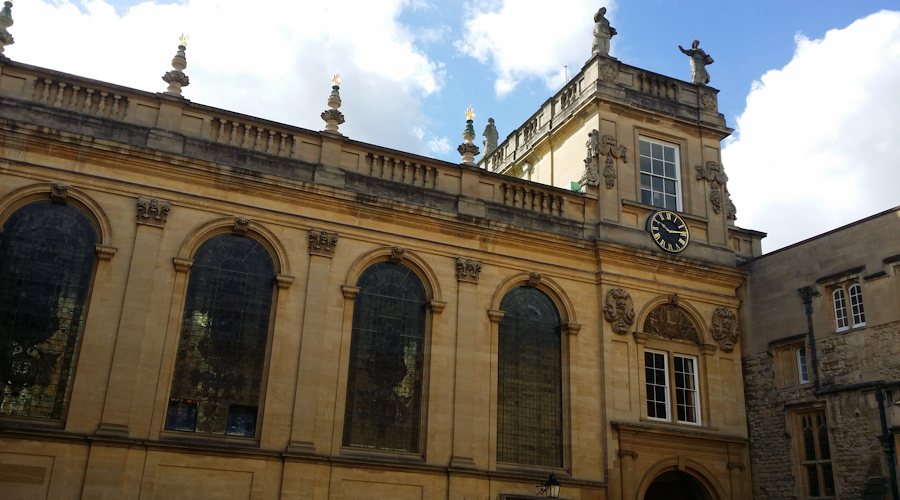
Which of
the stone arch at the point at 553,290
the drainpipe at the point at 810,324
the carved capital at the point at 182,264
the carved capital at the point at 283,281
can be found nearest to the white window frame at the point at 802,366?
the drainpipe at the point at 810,324

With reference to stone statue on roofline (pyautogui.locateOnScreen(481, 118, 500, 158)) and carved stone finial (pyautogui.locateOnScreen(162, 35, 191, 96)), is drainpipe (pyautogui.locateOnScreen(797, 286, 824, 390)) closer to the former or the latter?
stone statue on roofline (pyautogui.locateOnScreen(481, 118, 500, 158))

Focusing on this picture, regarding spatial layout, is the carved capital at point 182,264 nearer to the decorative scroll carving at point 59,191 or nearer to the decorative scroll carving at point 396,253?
the decorative scroll carving at point 59,191

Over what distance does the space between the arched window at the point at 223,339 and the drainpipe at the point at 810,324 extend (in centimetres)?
1279

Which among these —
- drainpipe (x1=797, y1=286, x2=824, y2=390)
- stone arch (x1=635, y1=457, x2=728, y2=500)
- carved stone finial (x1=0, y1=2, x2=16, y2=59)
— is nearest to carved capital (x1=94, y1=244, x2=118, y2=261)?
carved stone finial (x1=0, y1=2, x2=16, y2=59)

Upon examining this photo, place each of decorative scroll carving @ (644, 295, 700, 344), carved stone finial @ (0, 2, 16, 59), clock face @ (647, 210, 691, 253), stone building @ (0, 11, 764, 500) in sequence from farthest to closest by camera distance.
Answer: clock face @ (647, 210, 691, 253), decorative scroll carving @ (644, 295, 700, 344), carved stone finial @ (0, 2, 16, 59), stone building @ (0, 11, 764, 500)

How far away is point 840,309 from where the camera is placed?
19.8 meters

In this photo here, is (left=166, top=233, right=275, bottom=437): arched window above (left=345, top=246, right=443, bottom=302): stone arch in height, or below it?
below

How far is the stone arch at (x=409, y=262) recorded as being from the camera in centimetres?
1875

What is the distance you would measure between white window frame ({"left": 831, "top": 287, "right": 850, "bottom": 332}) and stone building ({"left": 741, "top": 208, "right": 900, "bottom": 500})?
0.08ft

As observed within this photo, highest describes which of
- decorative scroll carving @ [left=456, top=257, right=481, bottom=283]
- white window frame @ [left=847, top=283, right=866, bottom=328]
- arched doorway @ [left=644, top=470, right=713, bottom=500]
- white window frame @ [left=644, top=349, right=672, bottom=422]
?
decorative scroll carving @ [left=456, top=257, right=481, bottom=283]

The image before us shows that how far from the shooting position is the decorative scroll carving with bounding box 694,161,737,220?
76.0 ft

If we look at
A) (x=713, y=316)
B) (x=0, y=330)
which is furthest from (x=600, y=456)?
(x=0, y=330)

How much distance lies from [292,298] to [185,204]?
298cm

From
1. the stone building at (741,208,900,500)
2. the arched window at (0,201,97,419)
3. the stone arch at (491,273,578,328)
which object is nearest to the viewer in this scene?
the arched window at (0,201,97,419)
